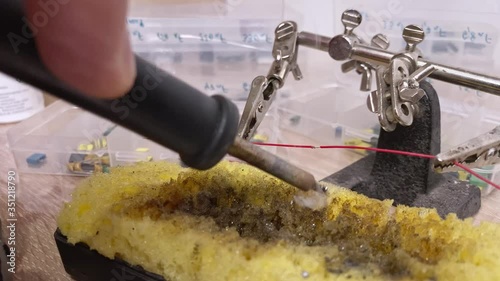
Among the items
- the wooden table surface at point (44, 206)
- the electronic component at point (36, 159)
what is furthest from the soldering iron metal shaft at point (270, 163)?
the electronic component at point (36, 159)

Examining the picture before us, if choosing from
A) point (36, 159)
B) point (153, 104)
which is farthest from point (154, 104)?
point (36, 159)

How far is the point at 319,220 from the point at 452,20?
0.52 m

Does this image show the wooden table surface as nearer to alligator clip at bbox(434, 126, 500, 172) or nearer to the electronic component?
the electronic component

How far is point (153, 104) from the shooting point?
0.90 feet

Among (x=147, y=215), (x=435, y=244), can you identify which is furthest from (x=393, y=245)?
(x=147, y=215)

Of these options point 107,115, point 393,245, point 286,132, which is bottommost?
point 286,132

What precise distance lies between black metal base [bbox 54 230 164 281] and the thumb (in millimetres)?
168

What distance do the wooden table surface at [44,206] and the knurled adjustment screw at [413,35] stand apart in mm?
209

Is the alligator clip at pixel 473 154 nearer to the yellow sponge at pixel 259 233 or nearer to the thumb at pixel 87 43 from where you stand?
the yellow sponge at pixel 259 233

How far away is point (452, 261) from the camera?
336mm

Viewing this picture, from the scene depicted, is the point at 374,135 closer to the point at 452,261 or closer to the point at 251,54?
the point at 251,54

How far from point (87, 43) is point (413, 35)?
1.14 feet

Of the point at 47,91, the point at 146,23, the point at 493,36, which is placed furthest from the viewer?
the point at 146,23

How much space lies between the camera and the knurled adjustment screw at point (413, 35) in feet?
1.63
